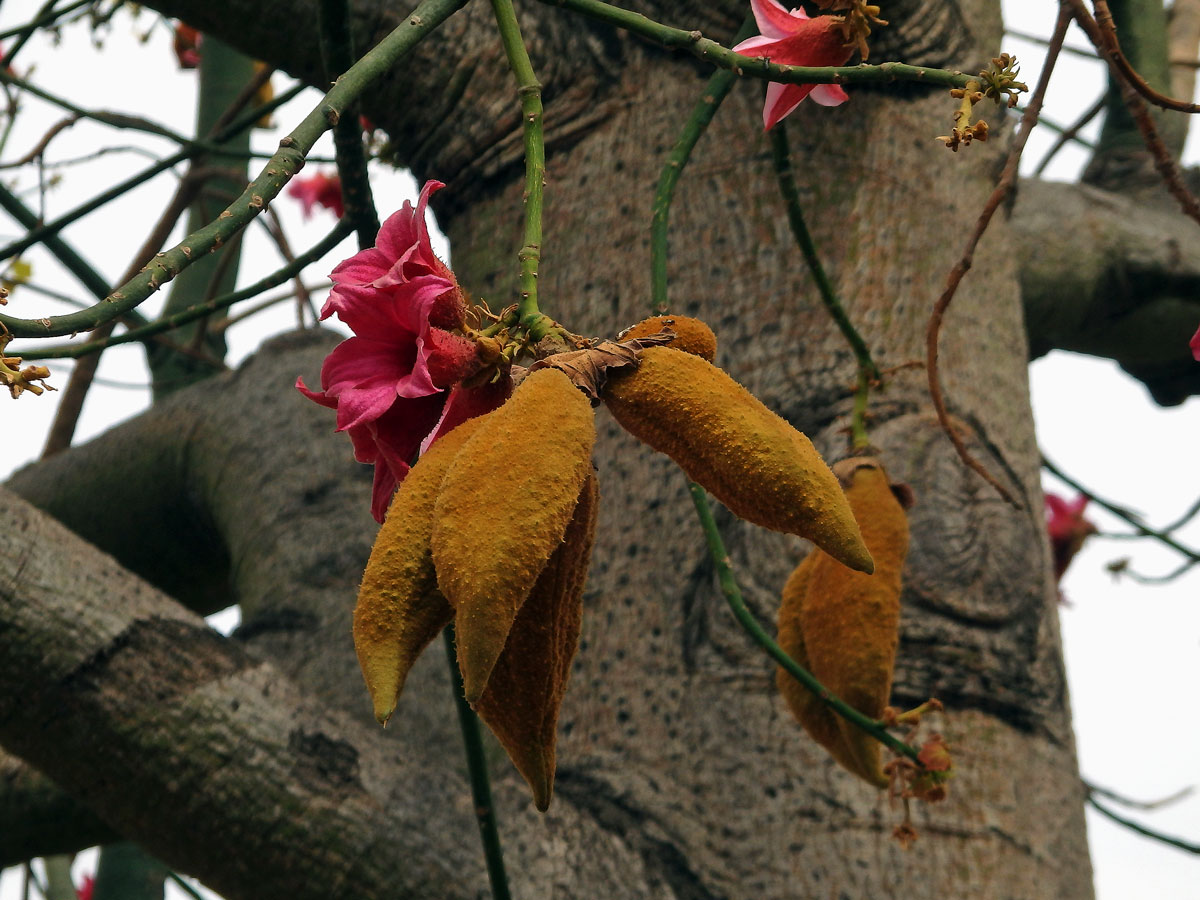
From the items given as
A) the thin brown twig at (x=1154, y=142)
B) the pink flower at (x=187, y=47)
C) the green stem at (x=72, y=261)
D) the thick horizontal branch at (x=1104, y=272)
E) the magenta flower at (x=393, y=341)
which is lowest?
the magenta flower at (x=393, y=341)

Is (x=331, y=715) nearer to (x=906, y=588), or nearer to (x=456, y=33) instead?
(x=906, y=588)

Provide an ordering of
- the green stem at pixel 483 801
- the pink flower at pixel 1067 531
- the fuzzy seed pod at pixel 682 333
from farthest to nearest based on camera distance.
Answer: the pink flower at pixel 1067 531 < the green stem at pixel 483 801 < the fuzzy seed pod at pixel 682 333

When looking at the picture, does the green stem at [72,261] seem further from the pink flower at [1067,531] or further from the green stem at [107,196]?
the pink flower at [1067,531]

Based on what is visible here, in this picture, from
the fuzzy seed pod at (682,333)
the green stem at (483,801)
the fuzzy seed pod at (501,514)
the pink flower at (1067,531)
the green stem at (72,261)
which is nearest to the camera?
the fuzzy seed pod at (501,514)

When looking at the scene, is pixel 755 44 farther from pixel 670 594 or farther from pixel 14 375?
pixel 670 594

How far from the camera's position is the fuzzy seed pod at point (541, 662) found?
1.33 feet

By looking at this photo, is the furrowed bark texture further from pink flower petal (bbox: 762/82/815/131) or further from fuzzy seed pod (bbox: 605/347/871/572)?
fuzzy seed pod (bbox: 605/347/871/572)

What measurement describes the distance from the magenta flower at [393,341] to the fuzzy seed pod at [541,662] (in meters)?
0.07

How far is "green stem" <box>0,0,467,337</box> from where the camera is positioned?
37 cm

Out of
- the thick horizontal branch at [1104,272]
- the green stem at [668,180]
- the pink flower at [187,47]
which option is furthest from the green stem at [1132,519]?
the pink flower at [187,47]

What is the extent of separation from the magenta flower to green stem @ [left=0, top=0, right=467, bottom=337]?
0.14 feet

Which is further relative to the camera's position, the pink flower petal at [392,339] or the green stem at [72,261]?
the green stem at [72,261]

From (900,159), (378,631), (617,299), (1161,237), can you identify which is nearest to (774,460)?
(378,631)

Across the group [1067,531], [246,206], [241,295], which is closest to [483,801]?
[241,295]
